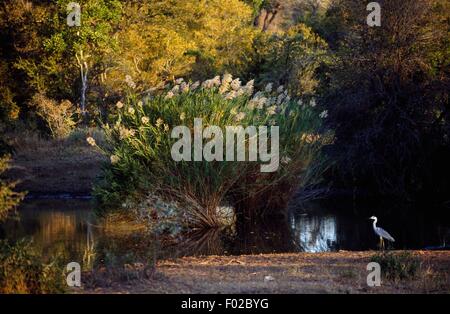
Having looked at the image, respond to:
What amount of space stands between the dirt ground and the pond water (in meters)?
2.31

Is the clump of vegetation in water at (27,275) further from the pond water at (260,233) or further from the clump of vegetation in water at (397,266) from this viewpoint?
the clump of vegetation in water at (397,266)

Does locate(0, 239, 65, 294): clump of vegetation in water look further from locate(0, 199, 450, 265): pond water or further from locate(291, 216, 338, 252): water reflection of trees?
locate(291, 216, 338, 252): water reflection of trees

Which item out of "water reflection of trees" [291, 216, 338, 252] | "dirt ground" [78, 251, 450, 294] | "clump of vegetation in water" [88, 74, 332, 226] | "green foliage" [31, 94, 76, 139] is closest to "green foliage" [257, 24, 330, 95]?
"green foliage" [31, 94, 76, 139]

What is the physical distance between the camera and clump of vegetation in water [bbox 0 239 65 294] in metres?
8.90

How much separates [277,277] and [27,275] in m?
3.33

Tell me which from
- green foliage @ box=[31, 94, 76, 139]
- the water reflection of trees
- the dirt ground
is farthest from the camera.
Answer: green foliage @ box=[31, 94, 76, 139]

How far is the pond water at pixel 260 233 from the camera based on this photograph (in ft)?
50.3

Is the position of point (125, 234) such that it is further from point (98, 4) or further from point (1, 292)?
point (98, 4)

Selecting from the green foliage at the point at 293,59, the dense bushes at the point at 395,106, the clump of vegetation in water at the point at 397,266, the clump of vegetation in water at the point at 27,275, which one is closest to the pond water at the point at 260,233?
the dense bushes at the point at 395,106

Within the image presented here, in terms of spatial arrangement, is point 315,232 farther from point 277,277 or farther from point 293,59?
point 293,59

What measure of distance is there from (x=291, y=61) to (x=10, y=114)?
11.5 meters

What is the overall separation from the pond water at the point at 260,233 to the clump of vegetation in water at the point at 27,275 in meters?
3.43

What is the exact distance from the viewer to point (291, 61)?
32.7 m

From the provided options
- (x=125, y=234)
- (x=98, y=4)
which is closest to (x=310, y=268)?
(x=125, y=234)
